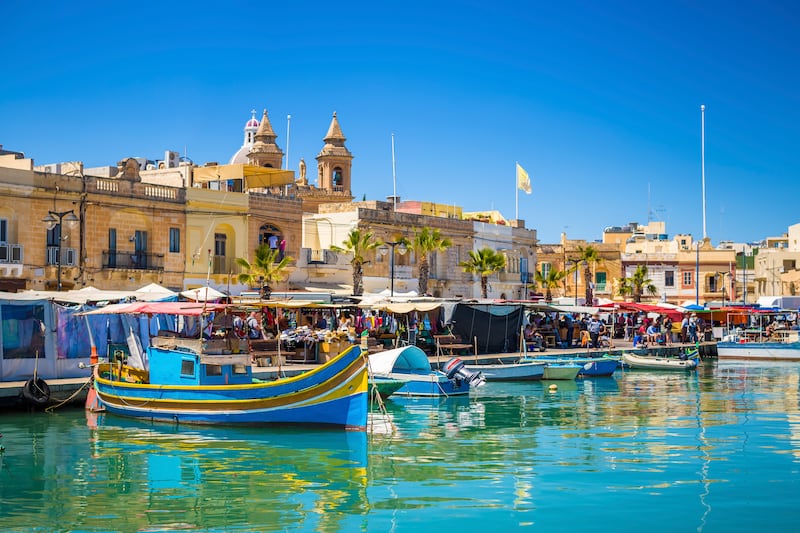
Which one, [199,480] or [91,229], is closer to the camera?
[199,480]

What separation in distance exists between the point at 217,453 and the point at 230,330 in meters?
8.69

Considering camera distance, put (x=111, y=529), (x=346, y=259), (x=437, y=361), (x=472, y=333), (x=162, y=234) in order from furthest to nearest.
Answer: (x=346, y=259) < (x=162, y=234) < (x=472, y=333) < (x=437, y=361) < (x=111, y=529)

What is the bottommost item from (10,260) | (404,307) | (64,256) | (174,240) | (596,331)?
(596,331)

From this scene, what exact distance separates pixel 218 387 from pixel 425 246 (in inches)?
1247

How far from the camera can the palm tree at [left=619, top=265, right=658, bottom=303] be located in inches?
2938

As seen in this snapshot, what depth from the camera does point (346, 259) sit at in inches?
2066

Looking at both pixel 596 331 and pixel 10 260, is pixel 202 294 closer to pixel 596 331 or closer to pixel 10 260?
pixel 10 260

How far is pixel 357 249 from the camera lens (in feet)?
159

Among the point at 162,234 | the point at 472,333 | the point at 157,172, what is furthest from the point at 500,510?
the point at 157,172

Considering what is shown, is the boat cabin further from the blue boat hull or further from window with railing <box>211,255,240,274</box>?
window with railing <box>211,255,240,274</box>

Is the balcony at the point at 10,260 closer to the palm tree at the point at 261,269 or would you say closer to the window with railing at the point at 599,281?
the palm tree at the point at 261,269

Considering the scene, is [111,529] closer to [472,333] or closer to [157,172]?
[472,333]

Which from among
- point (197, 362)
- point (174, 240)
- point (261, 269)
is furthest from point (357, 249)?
point (197, 362)

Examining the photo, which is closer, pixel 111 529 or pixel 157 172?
pixel 111 529
